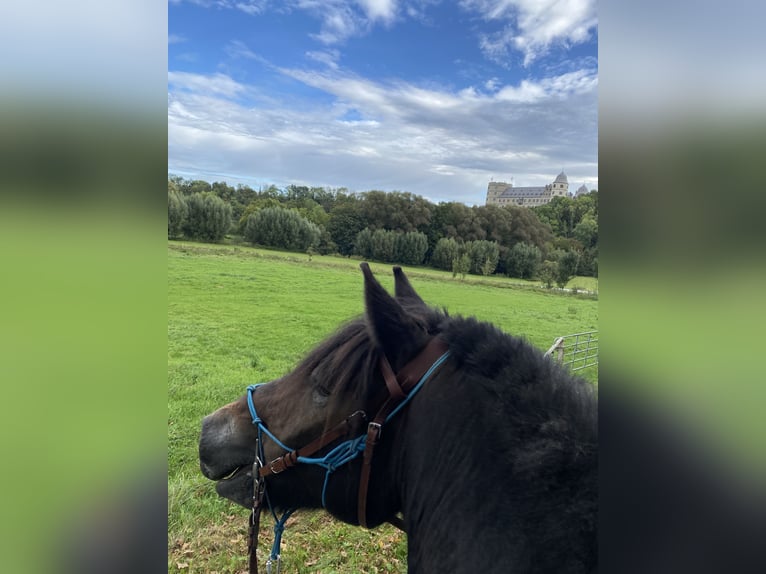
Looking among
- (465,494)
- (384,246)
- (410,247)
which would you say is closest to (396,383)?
(465,494)

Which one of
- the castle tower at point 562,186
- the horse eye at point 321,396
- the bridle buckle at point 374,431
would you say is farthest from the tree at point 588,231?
the horse eye at point 321,396

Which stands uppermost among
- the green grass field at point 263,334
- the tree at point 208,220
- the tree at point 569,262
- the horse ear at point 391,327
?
the tree at point 208,220

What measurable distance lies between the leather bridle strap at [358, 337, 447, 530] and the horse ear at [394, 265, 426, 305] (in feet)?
1.61

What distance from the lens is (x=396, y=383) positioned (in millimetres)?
1908

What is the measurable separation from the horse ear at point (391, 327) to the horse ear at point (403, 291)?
1.42 feet

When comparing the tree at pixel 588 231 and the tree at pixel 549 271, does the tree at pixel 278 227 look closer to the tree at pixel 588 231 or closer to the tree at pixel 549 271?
the tree at pixel 549 271

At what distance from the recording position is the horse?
1.50 m

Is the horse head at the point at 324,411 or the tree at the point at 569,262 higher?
the tree at the point at 569,262

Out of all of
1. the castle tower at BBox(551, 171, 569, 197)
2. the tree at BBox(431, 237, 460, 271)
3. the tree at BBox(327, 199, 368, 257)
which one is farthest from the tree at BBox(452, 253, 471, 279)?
the castle tower at BBox(551, 171, 569, 197)

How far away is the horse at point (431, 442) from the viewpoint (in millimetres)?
1503

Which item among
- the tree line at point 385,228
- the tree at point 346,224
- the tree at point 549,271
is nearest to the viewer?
the tree at point 549,271

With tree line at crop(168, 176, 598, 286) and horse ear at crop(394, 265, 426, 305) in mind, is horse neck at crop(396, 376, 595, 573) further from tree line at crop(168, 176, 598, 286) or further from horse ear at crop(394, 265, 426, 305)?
tree line at crop(168, 176, 598, 286)
